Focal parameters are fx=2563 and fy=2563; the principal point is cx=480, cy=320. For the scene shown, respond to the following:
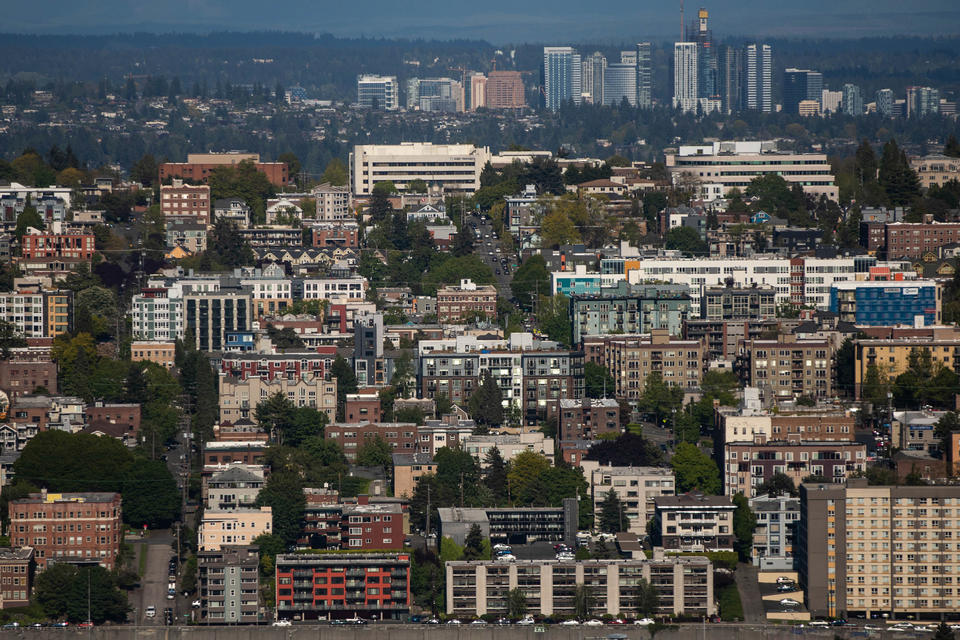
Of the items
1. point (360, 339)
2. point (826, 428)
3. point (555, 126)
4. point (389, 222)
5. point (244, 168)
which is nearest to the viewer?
point (826, 428)

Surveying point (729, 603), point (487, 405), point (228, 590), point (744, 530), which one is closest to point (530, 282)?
point (487, 405)

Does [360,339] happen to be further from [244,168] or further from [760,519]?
[244,168]

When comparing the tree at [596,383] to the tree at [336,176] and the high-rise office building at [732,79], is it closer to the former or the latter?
the tree at [336,176]

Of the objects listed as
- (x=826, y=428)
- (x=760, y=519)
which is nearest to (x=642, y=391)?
(x=826, y=428)

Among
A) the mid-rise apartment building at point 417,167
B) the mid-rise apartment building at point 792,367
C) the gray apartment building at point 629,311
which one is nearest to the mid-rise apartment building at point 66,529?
the mid-rise apartment building at point 792,367

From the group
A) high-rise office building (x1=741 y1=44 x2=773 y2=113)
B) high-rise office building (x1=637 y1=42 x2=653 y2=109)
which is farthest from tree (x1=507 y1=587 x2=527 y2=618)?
high-rise office building (x1=637 y1=42 x2=653 y2=109)
